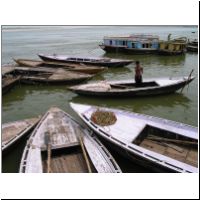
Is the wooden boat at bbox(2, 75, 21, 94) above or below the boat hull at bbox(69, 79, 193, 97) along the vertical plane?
above

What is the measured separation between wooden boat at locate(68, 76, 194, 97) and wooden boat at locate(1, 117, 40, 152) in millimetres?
4189

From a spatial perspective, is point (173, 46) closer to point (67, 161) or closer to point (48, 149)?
point (67, 161)

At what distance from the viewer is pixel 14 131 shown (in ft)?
28.8

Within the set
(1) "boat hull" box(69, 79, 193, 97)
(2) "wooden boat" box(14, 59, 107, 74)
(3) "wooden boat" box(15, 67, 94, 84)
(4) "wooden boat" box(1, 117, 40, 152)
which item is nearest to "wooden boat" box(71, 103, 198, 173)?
(4) "wooden boat" box(1, 117, 40, 152)

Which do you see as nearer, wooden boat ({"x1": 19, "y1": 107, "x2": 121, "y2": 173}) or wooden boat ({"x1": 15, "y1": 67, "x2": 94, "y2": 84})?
wooden boat ({"x1": 19, "y1": 107, "x2": 121, "y2": 173})

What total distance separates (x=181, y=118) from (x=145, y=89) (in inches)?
97.7

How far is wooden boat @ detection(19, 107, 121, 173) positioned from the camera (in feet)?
22.4

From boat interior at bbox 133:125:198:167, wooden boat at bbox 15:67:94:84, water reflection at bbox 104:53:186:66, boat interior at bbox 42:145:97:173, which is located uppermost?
water reflection at bbox 104:53:186:66

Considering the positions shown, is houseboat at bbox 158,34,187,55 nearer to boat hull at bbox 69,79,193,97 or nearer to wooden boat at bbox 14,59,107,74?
wooden boat at bbox 14,59,107,74

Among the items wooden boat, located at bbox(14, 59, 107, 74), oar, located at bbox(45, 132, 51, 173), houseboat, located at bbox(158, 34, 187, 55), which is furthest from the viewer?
houseboat, located at bbox(158, 34, 187, 55)

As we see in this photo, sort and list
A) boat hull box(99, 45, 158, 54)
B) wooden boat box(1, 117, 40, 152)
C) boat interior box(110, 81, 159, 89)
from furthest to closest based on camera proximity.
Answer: boat hull box(99, 45, 158, 54), boat interior box(110, 81, 159, 89), wooden boat box(1, 117, 40, 152)

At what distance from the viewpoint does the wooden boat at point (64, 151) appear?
6.84 m

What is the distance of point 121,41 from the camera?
28281 millimetres

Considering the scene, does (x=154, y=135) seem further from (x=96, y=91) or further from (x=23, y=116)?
(x=23, y=116)
